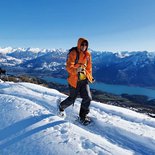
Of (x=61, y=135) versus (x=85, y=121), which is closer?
(x=61, y=135)

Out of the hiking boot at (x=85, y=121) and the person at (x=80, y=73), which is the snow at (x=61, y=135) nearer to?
the hiking boot at (x=85, y=121)

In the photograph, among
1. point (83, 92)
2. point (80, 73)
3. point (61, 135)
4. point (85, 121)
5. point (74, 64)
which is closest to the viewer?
point (61, 135)

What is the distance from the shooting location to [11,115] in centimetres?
821

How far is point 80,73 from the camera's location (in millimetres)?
8188

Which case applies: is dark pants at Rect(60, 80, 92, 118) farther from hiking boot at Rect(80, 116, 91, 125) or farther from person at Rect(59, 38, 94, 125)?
hiking boot at Rect(80, 116, 91, 125)

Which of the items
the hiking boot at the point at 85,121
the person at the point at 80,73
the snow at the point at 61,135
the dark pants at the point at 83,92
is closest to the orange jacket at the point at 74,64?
the person at the point at 80,73

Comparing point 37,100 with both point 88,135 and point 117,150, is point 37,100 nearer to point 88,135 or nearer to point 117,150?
point 88,135

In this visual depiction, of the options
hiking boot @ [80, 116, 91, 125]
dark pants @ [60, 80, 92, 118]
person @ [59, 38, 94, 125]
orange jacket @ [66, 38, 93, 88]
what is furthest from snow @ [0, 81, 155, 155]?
orange jacket @ [66, 38, 93, 88]

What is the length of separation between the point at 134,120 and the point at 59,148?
508cm

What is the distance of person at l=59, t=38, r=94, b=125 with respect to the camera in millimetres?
7965

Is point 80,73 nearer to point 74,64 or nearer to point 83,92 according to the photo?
point 74,64

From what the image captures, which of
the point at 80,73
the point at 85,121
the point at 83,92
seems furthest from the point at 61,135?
the point at 80,73

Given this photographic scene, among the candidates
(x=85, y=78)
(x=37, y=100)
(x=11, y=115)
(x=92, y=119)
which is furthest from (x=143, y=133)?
(x=37, y=100)

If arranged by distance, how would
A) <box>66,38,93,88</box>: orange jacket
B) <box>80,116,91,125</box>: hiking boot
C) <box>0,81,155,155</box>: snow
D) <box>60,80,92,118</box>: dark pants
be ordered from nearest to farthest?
<box>0,81,155,155</box>: snow → <box>66,38,93,88</box>: orange jacket → <box>60,80,92,118</box>: dark pants → <box>80,116,91,125</box>: hiking boot
